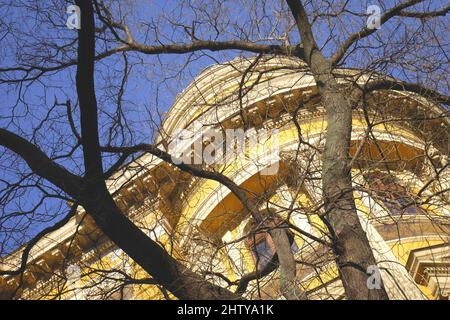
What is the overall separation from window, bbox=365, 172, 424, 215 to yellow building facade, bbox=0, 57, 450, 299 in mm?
15

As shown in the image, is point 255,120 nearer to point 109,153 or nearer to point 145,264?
point 109,153

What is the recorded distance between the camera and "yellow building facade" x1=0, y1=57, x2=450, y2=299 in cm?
794

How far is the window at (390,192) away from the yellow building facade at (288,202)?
2 centimetres

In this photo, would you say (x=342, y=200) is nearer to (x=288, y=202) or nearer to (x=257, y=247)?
(x=288, y=202)

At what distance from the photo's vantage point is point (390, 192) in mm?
7480

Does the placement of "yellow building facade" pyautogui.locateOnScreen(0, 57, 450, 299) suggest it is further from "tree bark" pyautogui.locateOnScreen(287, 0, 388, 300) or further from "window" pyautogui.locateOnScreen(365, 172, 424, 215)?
"tree bark" pyautogui.locateOnScreen(287, 0, 388, 300)

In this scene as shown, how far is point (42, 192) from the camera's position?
8422 mm

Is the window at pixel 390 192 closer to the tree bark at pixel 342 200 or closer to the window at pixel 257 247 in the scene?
the tree bark at pixel 342 200

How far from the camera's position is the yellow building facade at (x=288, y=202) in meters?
7.94

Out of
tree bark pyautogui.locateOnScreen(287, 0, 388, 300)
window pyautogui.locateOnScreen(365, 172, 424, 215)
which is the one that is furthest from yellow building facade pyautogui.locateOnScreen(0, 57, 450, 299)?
tree bark pyautogui.locateOnScreen(287, 0, 388, 300)

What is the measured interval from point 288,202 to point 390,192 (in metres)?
2.46

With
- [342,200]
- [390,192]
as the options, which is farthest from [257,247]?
[342,200]

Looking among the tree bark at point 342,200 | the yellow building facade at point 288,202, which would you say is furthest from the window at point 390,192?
the tree bark at point 342,200

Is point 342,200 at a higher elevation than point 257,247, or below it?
below
